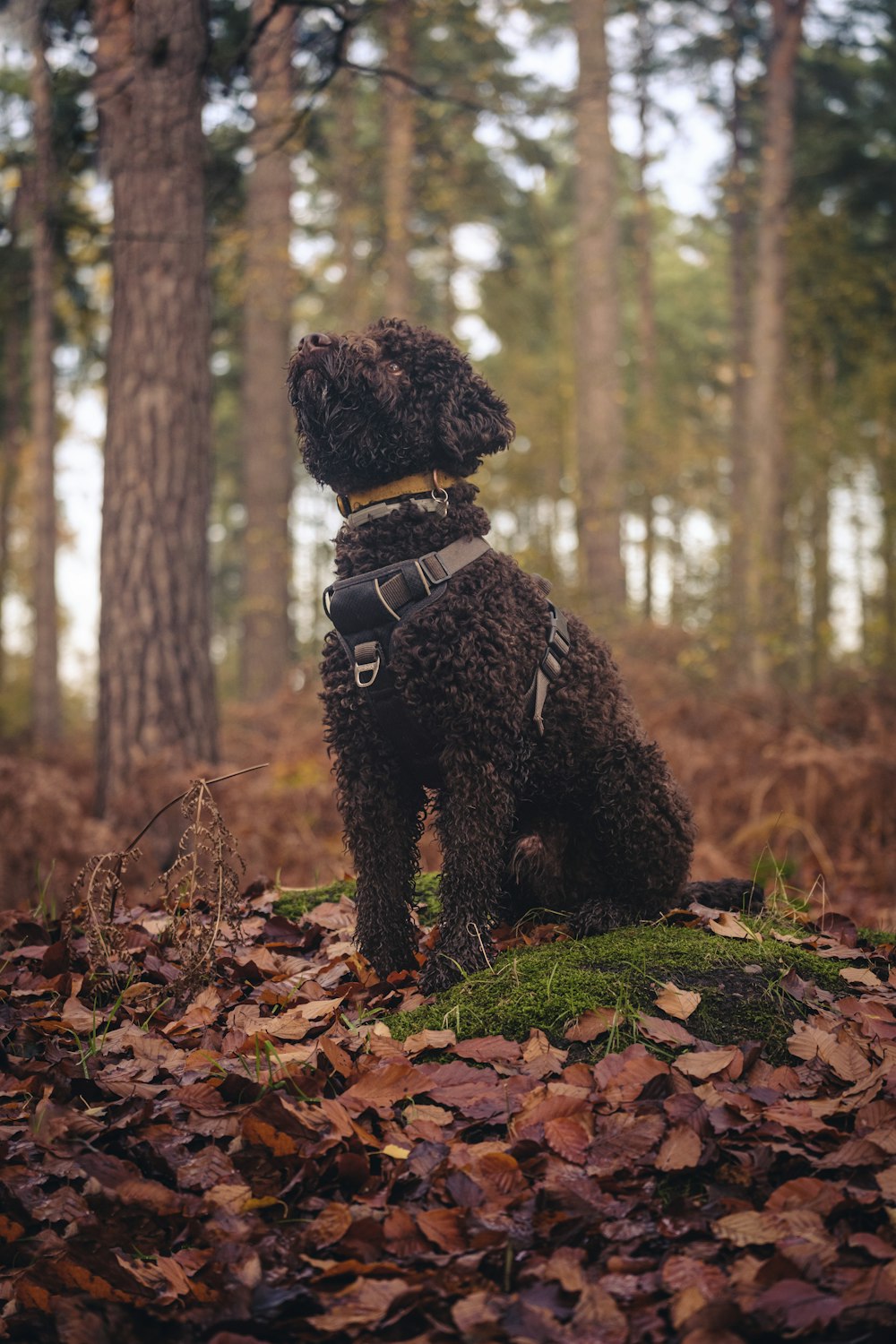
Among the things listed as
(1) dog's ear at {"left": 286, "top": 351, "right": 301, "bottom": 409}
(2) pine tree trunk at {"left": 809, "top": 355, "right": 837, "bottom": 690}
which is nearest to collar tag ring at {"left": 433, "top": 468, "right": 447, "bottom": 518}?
(1) dog's ear at {"left": 286, "top": 351, "right": 301, "bottom": 409}

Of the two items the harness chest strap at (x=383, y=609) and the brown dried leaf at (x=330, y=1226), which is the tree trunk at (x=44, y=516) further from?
the brown dried leaf at (x=330, y=1226)

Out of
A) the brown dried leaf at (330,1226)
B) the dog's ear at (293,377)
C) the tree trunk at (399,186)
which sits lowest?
the brown dried leaf at (330,1226)

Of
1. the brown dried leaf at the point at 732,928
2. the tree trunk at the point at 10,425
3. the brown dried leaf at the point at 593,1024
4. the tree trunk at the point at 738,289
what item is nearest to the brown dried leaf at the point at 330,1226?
the brown dried leaf at the point at 593,1024

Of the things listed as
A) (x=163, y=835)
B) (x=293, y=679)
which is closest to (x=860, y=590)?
(x=293, y=679)

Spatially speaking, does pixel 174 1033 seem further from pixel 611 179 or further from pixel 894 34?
pixel 894 34

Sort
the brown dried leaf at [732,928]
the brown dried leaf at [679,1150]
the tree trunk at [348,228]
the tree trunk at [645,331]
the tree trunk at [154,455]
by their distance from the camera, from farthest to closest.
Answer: the tree trunk at [645,331] < the tree trunk at [348,228] < the tree trunk at [154,455] < the brown dried leaf at [732,928] < the brown dried leaf at [679,1150]

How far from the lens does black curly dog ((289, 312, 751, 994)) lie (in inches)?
141

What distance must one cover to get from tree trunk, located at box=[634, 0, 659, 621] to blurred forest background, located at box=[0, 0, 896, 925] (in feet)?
0.39

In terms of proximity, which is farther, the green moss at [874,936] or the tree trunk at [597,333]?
the tree trunk at [597,333]

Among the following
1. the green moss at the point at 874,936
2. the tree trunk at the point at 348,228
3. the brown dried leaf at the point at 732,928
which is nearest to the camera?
the brown dried leaf at the point at 732,928

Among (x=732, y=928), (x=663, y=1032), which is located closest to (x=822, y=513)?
(x=732, y=928)

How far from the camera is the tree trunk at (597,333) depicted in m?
13.0

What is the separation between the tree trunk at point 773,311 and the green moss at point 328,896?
9.04 meters

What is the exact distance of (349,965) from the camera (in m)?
3.97
